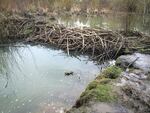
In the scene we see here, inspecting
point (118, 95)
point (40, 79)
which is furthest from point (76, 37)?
point (118, 95)

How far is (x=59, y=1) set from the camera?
1275 inches

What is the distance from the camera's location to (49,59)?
10531mm

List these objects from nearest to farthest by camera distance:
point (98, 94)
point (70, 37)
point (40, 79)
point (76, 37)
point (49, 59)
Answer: point (98, 94) < point (40, 79) < point (49, 59) < point (76, 37) < point (70, 37)

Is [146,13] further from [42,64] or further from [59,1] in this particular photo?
[42,64]

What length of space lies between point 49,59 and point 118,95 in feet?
19.0

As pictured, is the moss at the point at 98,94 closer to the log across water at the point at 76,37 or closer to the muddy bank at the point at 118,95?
the muddy bank at the point at 118,95

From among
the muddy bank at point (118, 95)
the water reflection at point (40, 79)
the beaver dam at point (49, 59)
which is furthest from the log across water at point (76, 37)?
the muddy bank at point (118, 95)

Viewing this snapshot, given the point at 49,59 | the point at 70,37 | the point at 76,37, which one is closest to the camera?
the point at 49,59

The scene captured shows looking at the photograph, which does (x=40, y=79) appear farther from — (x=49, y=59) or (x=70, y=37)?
(x=70, y=37)

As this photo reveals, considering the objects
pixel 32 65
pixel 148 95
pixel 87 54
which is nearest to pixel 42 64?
pixel 32 65

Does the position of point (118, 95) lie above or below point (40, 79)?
above

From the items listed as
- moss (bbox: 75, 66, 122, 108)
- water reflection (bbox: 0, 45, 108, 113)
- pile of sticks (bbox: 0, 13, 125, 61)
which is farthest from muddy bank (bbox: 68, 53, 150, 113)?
pile of sticks (bbox: 0, 13, 125, 61)

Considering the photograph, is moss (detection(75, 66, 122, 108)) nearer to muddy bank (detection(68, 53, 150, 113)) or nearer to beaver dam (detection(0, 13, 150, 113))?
muddy bank (detection(68, 53, 150, 113))

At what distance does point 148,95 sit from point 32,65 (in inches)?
204
